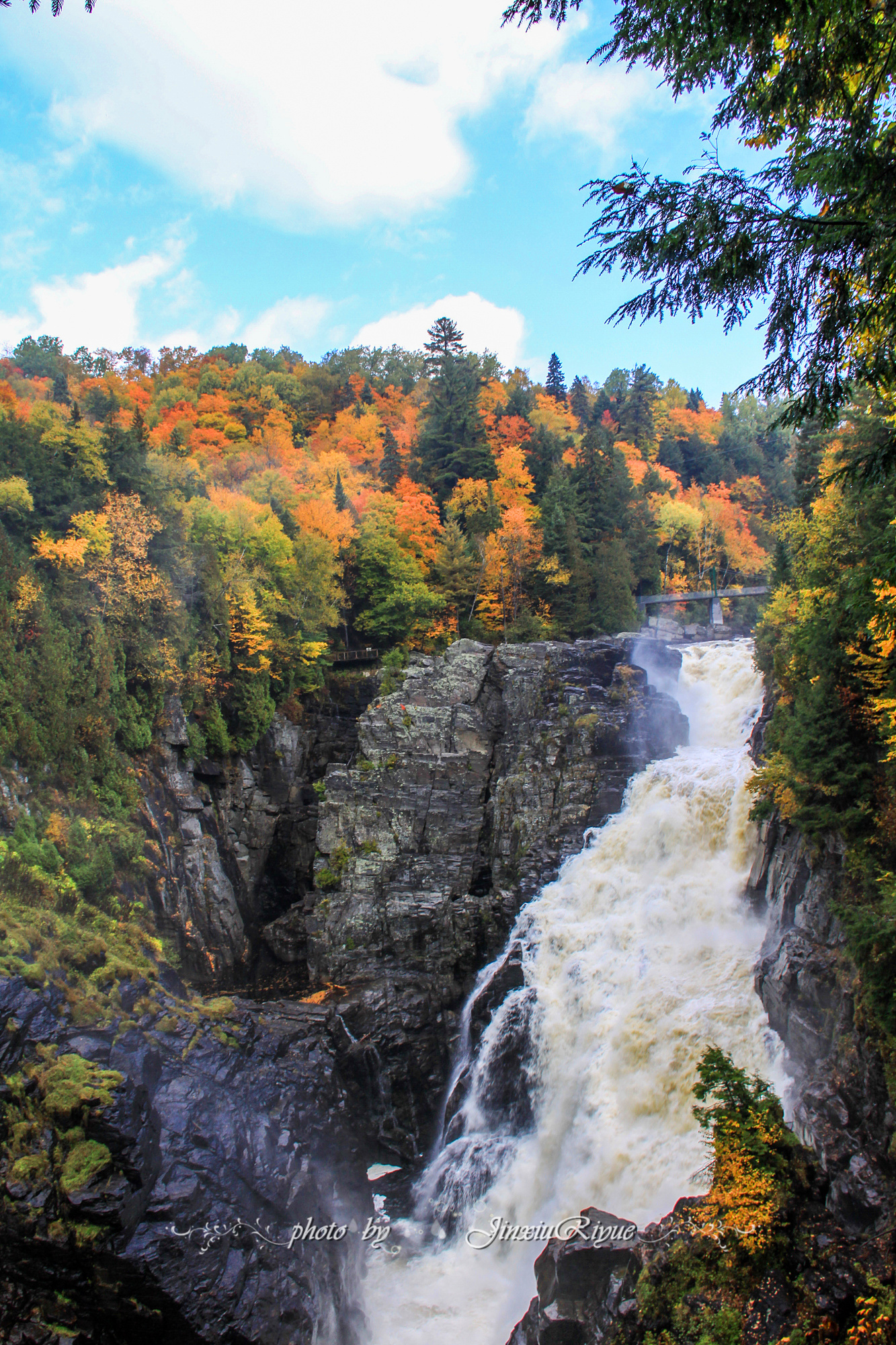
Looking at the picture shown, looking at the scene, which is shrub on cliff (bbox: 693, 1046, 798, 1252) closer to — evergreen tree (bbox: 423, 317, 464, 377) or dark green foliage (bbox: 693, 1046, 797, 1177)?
dark green foliage (bbox: 693, 1046, 797, 1177)

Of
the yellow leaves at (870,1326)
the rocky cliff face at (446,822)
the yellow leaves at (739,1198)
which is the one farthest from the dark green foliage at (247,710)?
the yellow leaves at (870,1326)

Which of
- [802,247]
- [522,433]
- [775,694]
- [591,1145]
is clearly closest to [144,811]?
[591,1145]

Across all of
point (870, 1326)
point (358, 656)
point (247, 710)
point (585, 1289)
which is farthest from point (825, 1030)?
point (358, 656)

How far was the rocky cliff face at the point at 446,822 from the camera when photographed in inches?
861

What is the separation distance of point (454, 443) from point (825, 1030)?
36302mm

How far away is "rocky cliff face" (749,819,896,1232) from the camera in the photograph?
11.1 metres

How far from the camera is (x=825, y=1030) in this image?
13.9 meters

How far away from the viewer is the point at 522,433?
4706cm

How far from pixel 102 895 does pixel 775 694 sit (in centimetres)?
2172

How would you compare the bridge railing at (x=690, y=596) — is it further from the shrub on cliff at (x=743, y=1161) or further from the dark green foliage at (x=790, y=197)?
the dark green foliage at (x=790, y=197)

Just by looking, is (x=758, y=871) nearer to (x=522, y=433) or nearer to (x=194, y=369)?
A: (x=522, y=433)

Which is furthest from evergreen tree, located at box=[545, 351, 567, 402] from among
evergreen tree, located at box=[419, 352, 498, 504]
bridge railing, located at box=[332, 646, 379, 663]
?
bridge railing, located at box=[332, 646, 379, 663]

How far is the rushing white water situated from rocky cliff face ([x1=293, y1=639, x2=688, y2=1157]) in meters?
1.95

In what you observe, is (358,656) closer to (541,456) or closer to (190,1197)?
(541,456)
